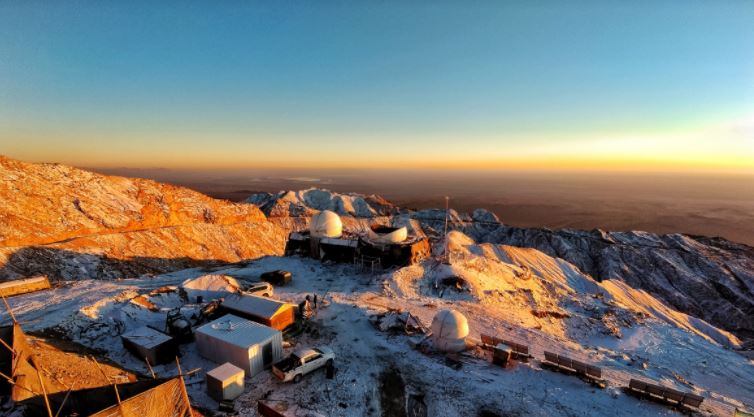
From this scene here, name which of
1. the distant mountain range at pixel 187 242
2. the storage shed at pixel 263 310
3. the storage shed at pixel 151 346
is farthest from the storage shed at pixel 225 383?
the distant mountain range at pixel 187 242

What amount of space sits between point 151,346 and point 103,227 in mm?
38380

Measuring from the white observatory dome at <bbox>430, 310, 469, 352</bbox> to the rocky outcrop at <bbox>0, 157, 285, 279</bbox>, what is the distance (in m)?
38.4

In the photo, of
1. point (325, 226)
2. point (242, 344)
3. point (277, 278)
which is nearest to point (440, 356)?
point (242, 344)

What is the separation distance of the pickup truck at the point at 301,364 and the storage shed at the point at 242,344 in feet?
3.44

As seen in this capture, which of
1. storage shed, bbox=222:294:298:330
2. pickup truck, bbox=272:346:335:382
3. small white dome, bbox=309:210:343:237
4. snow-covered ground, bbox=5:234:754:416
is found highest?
small white dome, bbox=309:210:343:237

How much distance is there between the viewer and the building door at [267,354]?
59.7 ft

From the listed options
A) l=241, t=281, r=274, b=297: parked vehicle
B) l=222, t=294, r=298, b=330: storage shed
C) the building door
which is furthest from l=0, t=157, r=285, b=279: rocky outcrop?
the building door

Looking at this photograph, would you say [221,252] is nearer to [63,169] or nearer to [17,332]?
[63,169]

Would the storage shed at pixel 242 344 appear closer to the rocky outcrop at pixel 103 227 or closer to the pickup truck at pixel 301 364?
the pickup truck at pixel 301 364

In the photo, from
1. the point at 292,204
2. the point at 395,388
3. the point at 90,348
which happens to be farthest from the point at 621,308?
the point at 292,204

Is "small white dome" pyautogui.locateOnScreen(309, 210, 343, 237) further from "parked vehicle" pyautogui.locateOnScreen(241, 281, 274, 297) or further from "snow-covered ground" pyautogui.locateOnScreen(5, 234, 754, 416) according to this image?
"parked vehicle" pyautogui.locateOnScreen(241, 281, 274, 297)

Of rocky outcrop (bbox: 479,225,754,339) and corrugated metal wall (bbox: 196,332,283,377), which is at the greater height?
corrugated metal wall (bbox: 196,332,283,377)

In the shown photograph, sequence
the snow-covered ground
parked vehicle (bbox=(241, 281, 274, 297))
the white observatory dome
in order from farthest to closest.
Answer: parked vehicle (bbox=(241, 281, 274, 297)), the white observatory dome, the snow-covered ground

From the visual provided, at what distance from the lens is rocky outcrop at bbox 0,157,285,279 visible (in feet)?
124
